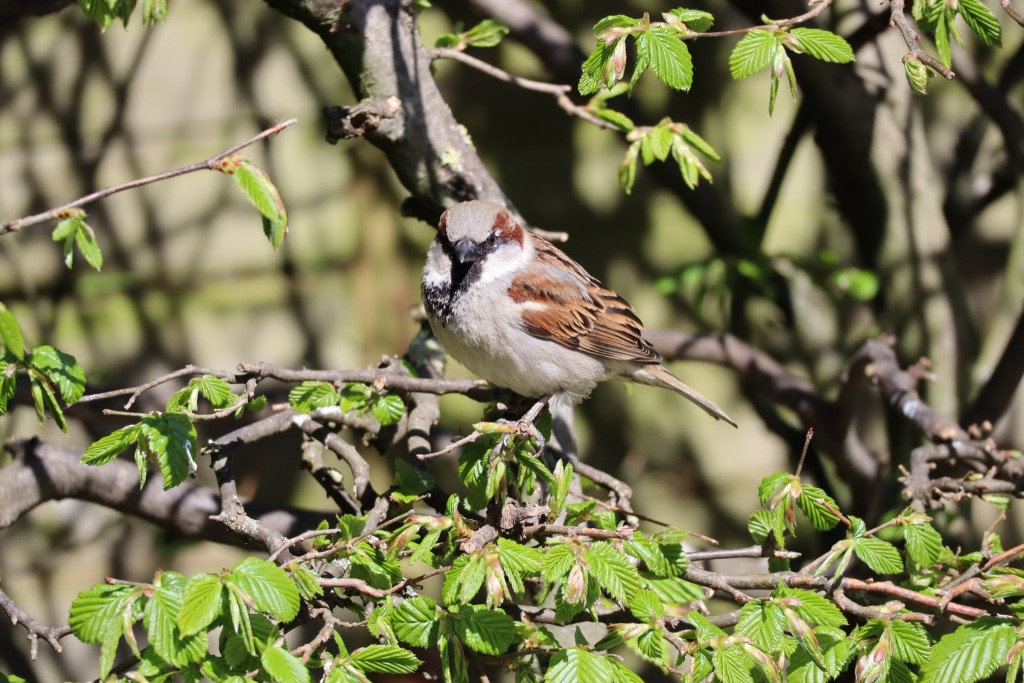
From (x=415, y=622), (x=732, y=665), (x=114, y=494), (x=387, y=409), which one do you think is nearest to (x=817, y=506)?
(x=732, y=665)

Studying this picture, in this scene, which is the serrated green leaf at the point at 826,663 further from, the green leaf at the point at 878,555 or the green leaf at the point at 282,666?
the green leaf at the point at 282,666

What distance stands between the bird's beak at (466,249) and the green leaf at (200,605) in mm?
1265

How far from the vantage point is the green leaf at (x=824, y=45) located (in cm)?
180

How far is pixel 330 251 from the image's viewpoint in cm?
377

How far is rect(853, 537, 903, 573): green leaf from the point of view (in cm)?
185

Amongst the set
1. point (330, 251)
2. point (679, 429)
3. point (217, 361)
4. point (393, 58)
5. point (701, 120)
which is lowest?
point (679, 429)

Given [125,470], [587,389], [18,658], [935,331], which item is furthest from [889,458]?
[18,658]

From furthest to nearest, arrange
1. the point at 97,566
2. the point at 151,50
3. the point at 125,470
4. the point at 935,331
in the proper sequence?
the point at 97,566
the point at 151,50
the point at 935,331
the point at 125,470

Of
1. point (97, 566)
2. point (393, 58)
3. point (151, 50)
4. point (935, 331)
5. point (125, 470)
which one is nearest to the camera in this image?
point (393, 58)

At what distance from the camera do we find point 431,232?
12.3 ft

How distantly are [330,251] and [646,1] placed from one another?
1534 mm

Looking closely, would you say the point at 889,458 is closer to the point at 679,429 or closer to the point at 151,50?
the point at 679,429

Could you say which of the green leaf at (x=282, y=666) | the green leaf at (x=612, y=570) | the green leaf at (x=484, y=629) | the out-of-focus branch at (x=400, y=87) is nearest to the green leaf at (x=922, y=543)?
the green leaf at (x=612, y=570)

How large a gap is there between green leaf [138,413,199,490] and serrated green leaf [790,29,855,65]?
1317 mm
